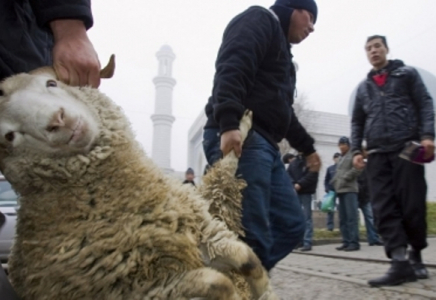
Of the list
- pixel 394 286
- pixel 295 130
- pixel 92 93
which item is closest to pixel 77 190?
pixel 92 93

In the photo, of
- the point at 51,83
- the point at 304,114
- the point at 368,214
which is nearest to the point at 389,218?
the point at 51,83

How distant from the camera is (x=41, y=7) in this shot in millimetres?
2066

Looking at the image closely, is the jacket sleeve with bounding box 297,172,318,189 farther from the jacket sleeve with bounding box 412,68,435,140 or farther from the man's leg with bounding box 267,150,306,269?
the man's leg with bounding box 267,150,306,269

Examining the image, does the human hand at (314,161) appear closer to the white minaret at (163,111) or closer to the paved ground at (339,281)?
the paved ground at (339,281)

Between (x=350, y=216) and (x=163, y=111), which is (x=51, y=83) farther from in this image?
(x=163, y=111)

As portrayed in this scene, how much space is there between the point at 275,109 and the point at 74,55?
142cm

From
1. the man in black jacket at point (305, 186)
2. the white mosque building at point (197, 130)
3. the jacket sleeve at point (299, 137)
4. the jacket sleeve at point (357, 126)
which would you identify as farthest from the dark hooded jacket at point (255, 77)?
the white mosque building at point (197, 130)

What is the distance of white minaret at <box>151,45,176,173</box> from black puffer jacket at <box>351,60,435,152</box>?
5300 centimetres

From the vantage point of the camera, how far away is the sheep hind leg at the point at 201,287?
1.60 metres

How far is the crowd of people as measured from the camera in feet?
6.69

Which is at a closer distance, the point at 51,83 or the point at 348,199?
the point at 51,83

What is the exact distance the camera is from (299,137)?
367 centimetres

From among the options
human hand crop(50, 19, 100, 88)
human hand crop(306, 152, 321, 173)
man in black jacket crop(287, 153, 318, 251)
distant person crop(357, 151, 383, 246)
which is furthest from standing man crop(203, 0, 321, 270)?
distant person crop(357, 151, 383, 246)

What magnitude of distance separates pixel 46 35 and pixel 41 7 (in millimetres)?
206
